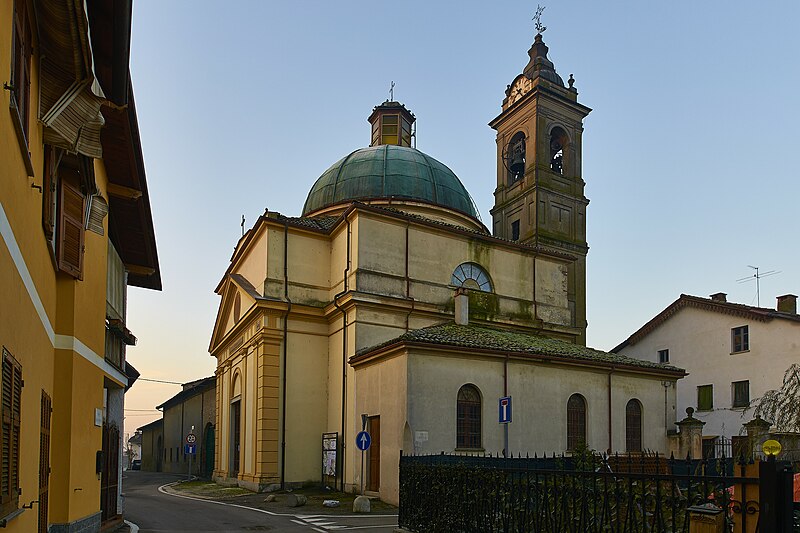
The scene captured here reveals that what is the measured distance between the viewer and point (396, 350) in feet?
67.8

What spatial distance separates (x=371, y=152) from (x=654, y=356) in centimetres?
1697

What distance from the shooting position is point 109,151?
10.8m

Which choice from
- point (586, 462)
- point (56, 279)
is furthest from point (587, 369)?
point (56, 279)

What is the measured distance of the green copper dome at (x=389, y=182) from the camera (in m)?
32.0

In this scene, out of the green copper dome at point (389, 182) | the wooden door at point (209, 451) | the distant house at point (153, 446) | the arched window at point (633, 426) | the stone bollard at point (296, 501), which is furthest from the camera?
the distant house at point (153, 446)

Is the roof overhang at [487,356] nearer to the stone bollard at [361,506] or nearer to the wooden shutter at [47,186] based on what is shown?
the stone bollard at [361,506]

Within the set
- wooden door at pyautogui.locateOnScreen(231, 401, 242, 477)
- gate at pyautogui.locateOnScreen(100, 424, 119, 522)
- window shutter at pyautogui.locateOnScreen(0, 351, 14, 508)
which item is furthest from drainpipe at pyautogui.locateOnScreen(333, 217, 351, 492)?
window shutter at pyautogui.locateOnScreen(0, 351, 14, 508)

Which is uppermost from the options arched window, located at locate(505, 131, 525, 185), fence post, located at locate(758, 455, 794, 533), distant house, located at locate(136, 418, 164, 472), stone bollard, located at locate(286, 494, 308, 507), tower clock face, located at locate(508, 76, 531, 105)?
tower clock face, located at locate(508, 76, 531, 105)

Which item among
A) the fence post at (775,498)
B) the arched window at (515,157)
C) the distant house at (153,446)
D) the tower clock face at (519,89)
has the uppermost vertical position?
the tower clock face at (519,89)

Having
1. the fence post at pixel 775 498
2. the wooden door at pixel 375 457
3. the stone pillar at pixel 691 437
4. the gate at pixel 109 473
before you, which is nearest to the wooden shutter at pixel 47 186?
the fence post at pixel 775 498

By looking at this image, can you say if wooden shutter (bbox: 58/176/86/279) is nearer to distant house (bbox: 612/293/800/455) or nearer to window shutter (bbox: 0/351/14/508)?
window shutter (bbox: 0/351/14/508)

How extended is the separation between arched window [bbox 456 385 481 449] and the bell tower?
695 inches

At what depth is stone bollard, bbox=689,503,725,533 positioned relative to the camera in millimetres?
5102

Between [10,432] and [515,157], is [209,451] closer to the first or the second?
[515,157]
